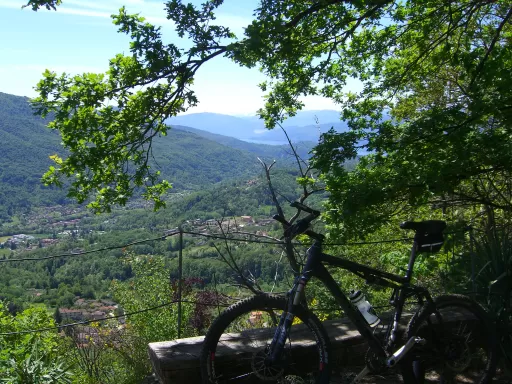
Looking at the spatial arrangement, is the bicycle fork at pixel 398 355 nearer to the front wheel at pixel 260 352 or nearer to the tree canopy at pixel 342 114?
the front wheel at pixel 260 352

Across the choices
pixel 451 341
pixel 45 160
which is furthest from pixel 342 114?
pixel 45 160

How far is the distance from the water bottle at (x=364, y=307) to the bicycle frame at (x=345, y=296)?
3 cm

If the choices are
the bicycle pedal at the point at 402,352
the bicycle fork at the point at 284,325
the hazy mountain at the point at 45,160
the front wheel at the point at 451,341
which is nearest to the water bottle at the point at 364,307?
the bicycle pedal at the point at 402,352

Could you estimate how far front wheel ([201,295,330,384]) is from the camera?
2.77m

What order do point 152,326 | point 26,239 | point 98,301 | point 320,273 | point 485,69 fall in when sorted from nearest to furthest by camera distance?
1. point 320,273
2. point 485,69
3. point 152,326
4. point 98,301
5. point 26,239

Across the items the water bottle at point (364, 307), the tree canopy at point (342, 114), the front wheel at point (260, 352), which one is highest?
the tree canopy at point (342, 114)

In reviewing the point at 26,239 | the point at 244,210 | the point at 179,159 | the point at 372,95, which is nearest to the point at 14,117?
the point at 179,159

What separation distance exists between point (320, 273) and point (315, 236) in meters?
0.21

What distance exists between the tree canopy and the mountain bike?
146 centimetres

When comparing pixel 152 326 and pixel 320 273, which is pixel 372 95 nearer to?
pixel 152 326

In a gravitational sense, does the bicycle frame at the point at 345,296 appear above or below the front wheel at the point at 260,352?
above

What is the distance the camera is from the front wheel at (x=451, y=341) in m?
3.23

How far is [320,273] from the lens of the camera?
282 centimetres

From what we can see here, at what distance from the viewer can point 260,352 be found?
2830 mm
